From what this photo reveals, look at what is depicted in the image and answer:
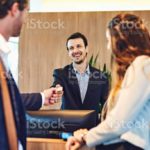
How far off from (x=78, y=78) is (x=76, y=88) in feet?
0.20

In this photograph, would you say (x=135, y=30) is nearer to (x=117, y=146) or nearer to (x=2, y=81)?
(x=117, y=146)

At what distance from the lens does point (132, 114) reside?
1360 mm

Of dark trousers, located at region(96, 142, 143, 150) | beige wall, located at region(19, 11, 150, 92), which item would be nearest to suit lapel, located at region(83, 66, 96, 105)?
beige wall, located at region(19, 11, 150, 92)

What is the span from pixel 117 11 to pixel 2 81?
1.03 metres

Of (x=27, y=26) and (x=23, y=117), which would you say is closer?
(x=23, y=117)

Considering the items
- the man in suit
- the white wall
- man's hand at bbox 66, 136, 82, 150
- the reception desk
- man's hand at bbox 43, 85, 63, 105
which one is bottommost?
the reception desk

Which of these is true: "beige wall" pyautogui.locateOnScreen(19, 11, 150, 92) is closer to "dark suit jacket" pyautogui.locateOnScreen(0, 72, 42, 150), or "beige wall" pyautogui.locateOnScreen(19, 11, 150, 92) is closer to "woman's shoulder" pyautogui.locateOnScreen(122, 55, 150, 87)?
"woman's shoulder" pyautogui.locateOnScreen(122, 55, 150, 87)

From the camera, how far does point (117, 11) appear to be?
207cm

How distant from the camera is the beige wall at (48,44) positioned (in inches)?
82.7

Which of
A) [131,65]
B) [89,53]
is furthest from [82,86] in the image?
[131,65]

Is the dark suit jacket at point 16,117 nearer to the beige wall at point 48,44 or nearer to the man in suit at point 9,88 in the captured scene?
the man in suit at point 9,88

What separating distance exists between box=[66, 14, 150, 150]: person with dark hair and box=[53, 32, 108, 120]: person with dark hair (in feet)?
1.57

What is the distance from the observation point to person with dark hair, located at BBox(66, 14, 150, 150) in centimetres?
135

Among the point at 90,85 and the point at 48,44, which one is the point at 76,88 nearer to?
the point at 90,85
